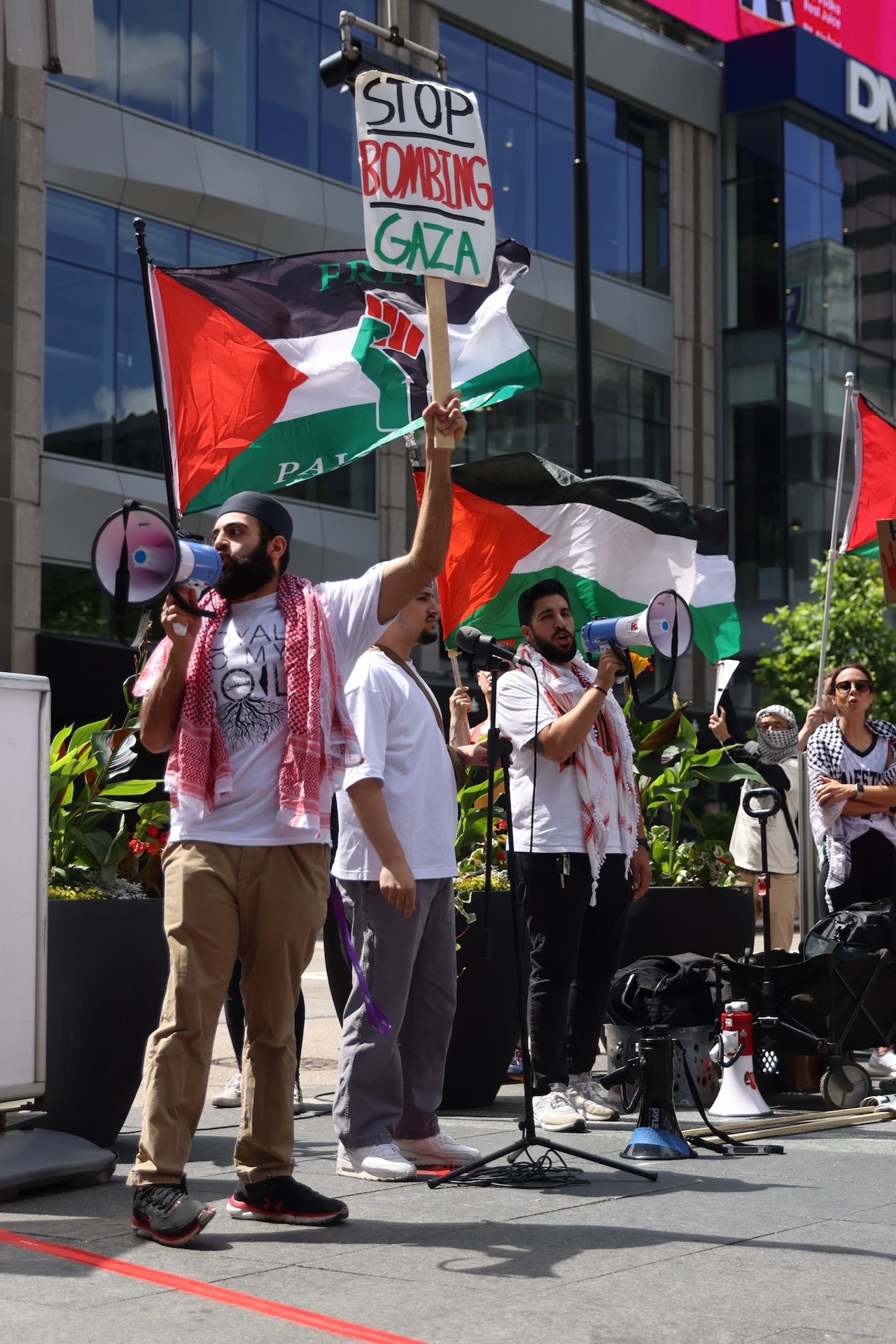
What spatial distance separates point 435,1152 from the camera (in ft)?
19.8

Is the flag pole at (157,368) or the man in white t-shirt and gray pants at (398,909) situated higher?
the flag pole at (157,368)

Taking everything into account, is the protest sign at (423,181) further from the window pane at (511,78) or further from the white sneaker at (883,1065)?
the window pane at (511,78)

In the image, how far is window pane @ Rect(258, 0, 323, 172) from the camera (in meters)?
25.2

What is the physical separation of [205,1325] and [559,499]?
681cm

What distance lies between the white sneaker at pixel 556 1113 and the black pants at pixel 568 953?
2.5 inches

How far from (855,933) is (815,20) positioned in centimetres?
3379

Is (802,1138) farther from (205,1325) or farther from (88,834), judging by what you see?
(205,1325)

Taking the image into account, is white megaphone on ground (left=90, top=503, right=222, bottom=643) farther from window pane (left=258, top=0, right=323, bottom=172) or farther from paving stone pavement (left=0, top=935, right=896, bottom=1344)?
window pane (left=258, top=0, right=323, bottom=172)

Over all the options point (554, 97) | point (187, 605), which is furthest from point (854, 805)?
point (554, 97)

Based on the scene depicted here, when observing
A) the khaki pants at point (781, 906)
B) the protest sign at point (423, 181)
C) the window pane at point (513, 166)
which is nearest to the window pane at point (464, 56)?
the window pane at point (513, 166)

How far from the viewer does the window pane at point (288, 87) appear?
2520 cm

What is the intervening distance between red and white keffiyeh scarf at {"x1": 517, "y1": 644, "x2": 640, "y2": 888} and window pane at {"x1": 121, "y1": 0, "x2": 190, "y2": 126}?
18.4 metres

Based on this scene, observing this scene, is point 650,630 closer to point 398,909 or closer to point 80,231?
point 398,909

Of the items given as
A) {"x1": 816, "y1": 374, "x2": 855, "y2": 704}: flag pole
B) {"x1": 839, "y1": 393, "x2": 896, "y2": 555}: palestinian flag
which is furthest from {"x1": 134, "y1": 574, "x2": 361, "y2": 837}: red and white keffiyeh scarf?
{"x1": 839, "y1": 393, "x2": 896, "y2": 555}: palestinian flag
